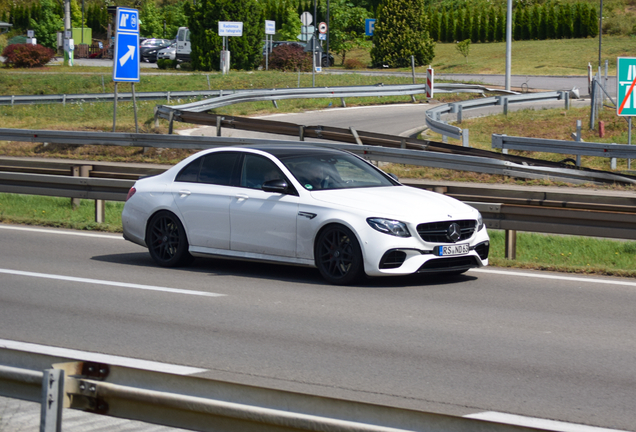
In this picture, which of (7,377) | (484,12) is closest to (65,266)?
(7,377)

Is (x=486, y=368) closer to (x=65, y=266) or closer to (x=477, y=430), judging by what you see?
(x=477, y=430)

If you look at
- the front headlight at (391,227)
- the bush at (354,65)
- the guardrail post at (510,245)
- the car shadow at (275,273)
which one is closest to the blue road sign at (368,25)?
the bush at (354,65)

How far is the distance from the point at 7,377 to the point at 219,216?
6834 millimetres

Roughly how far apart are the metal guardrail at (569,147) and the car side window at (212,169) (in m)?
11.1

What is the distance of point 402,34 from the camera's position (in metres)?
60.9

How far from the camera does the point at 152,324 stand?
25.1 feet

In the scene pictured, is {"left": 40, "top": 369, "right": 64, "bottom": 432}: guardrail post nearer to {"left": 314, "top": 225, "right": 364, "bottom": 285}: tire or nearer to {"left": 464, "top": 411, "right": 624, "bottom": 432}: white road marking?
{"left": 464, "top": 411, "right": 624, "bottom": 432}: white road marking

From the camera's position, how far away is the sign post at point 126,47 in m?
19.8

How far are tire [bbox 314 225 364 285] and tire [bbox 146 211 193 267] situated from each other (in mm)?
1873

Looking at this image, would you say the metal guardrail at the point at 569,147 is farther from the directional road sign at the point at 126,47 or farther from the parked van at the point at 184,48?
the parked van at the point at 184,48

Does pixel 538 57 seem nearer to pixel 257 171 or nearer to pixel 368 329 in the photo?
pixel 257 171

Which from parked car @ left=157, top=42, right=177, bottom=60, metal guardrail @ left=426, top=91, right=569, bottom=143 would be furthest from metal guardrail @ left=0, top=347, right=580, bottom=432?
parked car @ left=157, top=42, right=177, bottom=60

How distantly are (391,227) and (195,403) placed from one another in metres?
6.04

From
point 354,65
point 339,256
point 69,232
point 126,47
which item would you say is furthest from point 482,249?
point 354,65
